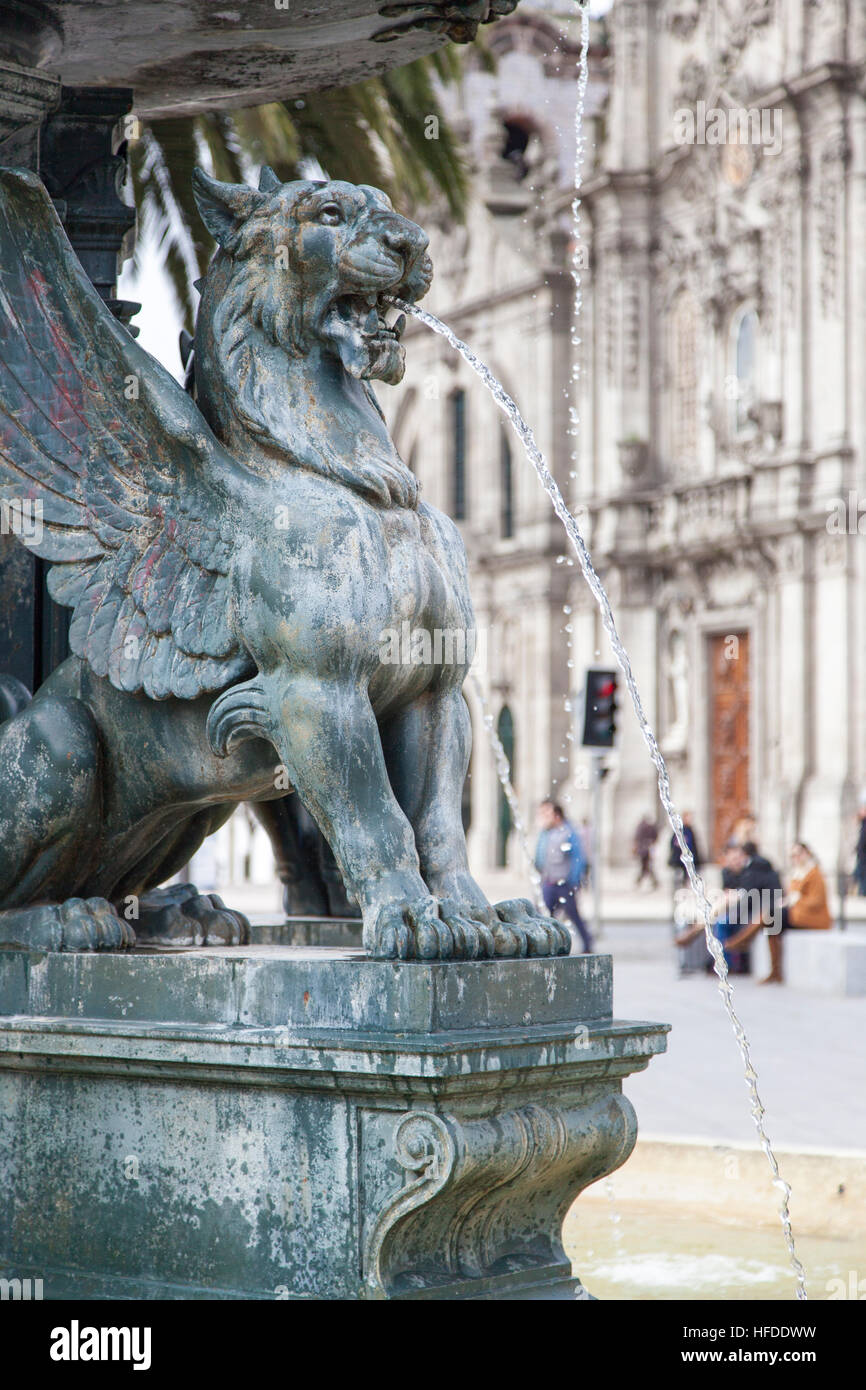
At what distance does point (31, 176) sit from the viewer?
3.88 meters

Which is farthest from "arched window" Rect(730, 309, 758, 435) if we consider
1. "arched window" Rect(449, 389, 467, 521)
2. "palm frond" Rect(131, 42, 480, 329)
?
"palm frond" Rect(131, 42, 480, 329)

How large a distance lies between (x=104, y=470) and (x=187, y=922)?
100 cm

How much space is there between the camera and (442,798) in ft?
12.2

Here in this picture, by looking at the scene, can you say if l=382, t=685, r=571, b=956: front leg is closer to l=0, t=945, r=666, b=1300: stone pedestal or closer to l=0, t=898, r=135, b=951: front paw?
l=0, t=945, r=666, b=1300: stone pedestal

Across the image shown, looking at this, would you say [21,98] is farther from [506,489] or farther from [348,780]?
[506,489]

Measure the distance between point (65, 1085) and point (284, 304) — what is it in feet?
5.17

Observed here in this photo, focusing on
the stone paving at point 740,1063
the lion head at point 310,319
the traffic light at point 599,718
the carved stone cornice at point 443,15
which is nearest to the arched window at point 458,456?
the traffic light at point 599,718

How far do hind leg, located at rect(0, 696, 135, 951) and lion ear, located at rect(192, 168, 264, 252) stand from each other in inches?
39.0

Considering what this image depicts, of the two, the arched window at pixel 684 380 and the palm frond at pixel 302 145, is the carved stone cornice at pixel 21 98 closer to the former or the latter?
the palm frond at pixel 302 145

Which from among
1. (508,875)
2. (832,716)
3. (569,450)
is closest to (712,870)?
(832,716)

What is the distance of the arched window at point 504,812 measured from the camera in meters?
38.0

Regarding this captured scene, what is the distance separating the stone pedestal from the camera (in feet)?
10.7

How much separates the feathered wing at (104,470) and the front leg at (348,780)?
23 cm

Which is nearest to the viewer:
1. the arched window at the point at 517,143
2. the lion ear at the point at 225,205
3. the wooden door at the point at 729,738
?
the lion ear at the point at 225,205
